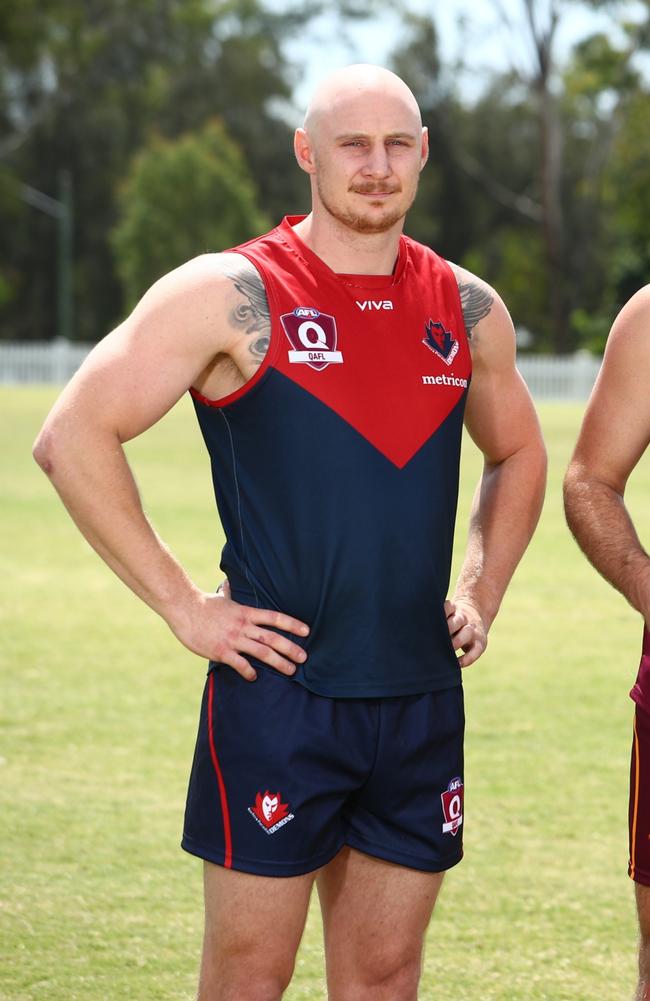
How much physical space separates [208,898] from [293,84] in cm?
6878

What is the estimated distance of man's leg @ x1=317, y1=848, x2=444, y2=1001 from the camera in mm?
3279

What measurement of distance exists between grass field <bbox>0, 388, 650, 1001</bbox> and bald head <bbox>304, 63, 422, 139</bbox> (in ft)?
8.56

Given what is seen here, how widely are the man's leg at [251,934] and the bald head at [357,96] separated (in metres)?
1.61

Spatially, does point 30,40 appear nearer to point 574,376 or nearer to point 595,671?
point 574,376

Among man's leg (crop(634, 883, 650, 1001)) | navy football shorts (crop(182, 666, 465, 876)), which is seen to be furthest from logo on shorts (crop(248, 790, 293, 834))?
man's leg (crop(634, 883, 650, 1001))

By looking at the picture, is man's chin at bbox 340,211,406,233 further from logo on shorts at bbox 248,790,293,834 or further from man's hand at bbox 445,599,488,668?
logo on shorts at bbox 248,790,293,834

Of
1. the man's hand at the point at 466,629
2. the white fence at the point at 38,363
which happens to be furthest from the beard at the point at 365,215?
the white fence at the point at 38,363

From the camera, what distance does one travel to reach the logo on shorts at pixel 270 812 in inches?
124

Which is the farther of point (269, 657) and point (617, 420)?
point (617, 420)

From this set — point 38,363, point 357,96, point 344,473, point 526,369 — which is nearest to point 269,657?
point 344,473

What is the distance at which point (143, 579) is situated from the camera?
3.28m

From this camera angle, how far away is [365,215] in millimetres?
3238

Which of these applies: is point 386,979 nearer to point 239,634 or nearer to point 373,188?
point 239,634

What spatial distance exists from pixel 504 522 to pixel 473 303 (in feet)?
1.85
